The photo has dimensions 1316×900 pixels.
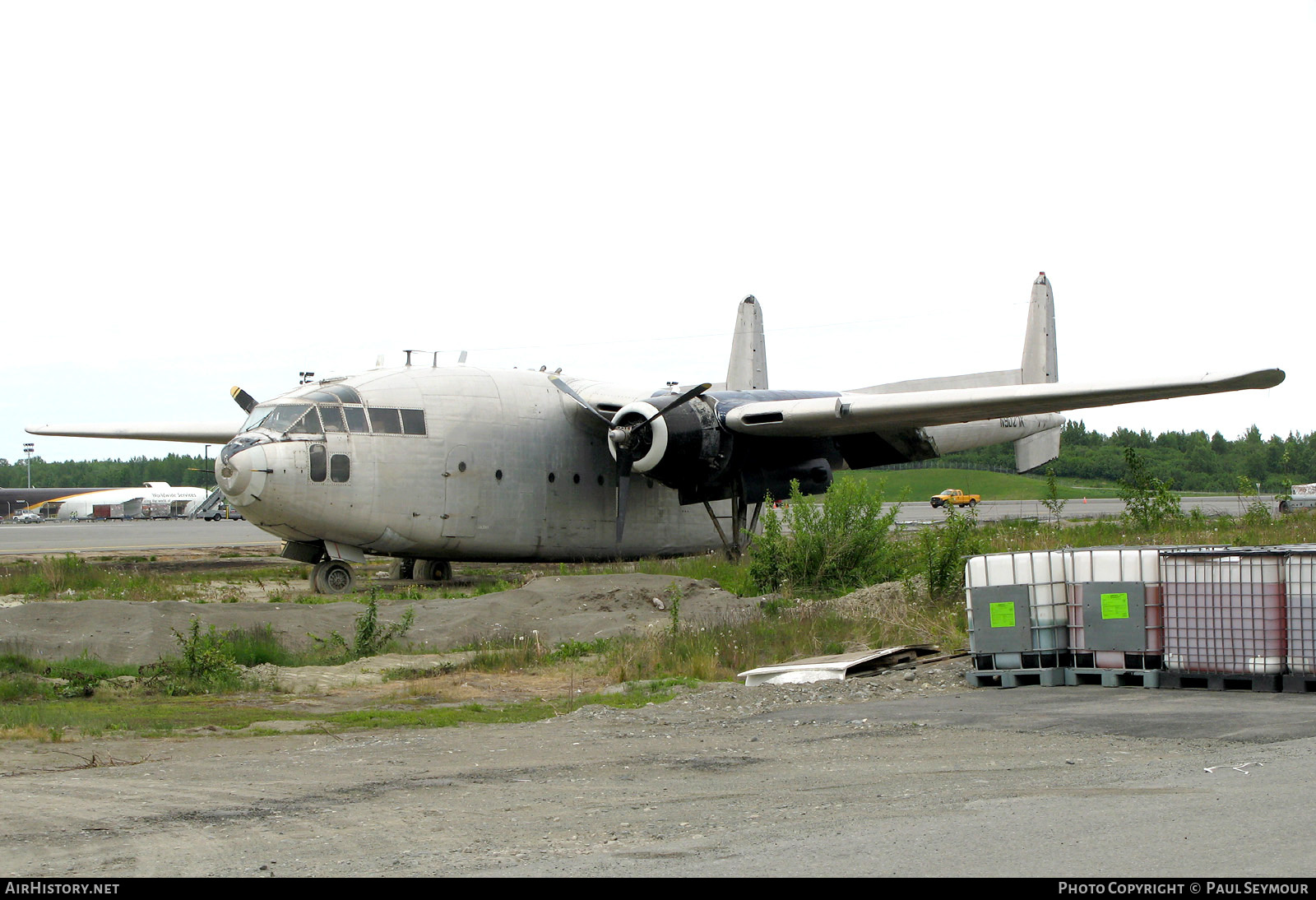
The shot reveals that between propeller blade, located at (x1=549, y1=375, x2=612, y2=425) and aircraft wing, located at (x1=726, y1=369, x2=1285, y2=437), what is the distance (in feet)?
8.24

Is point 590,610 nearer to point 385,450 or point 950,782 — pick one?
point 385,450

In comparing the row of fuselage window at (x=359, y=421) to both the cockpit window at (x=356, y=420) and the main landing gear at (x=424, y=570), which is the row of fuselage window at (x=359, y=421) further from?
the main landing gear at (x=424, y=570)

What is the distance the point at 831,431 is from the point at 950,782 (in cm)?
1821

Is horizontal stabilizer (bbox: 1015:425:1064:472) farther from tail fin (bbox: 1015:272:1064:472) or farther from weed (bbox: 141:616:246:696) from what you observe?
weed (bbox: 141:616:246:696)

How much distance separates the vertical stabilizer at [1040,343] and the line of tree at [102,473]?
150 metres

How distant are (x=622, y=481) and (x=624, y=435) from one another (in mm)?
1551

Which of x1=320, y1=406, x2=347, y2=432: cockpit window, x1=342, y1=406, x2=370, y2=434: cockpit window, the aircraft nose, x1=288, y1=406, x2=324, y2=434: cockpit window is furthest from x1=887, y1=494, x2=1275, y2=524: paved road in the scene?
the aircraft nose

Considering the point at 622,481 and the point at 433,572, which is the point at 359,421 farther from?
the point at 622,481

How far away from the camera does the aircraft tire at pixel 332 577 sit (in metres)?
21.2

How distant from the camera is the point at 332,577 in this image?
70.0ft

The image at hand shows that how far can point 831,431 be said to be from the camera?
2495cm

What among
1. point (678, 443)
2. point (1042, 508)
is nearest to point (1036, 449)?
point (678, 443)

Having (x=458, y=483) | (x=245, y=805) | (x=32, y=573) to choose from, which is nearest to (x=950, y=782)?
(x=245, y=805)

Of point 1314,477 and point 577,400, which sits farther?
point 1314,477
